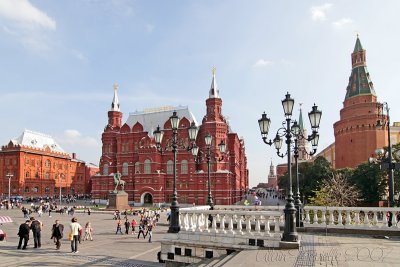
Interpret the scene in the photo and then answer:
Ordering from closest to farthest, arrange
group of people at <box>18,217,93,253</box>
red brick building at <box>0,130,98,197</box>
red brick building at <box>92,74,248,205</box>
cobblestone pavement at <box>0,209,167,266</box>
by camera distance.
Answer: cobblestone pavement at <box>0,209,167,266</box>, group of people at <box>18,217,93,253</box>, red brick building at <box>92,74,248,205</box>, red brick building at <box>0,130,98,197</box>

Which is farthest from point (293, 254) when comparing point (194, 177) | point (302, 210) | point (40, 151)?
point (40, 151)

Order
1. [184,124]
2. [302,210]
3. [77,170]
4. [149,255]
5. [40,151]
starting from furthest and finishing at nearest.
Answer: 1. [77,170]
2. [40,151]
3. [184,124]
4. [149,255]
5. [302,210]

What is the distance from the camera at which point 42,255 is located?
1780 cm

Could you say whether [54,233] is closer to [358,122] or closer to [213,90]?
[213,90]

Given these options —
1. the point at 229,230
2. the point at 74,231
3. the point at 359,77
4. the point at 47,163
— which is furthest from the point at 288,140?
the point at 47,163

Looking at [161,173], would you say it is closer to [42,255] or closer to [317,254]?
[42,255]

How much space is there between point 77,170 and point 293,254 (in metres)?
110

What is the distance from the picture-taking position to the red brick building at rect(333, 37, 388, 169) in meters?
75.2

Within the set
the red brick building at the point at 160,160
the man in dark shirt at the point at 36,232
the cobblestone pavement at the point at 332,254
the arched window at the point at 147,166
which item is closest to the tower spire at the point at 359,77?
the red brick building at the point at 160,160

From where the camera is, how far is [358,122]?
77250 mm

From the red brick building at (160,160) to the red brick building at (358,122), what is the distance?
26.8m

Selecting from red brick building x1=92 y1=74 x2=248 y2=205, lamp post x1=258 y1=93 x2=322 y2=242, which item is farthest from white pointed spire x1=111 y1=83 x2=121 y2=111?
lamp post x1=258 y1=93 x2=322 y2=242

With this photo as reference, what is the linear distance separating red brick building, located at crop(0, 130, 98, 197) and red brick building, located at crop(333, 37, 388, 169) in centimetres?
6825

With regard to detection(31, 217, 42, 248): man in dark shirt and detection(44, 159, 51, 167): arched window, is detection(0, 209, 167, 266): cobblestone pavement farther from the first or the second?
detection(44, 159, 51, 167): arched window
